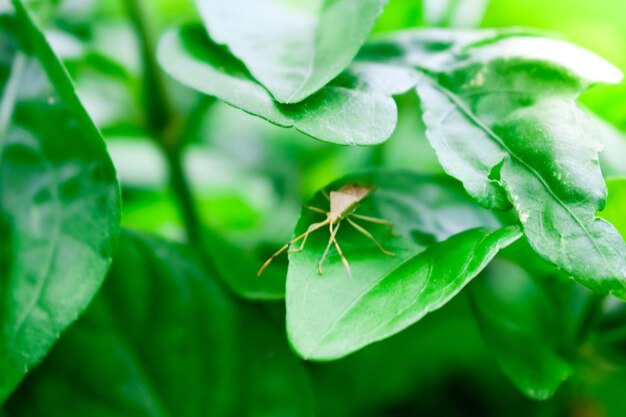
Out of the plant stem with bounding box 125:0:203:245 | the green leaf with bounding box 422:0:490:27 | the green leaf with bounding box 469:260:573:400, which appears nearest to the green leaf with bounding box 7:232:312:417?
the plant stem with bounding box 125:0:203:245

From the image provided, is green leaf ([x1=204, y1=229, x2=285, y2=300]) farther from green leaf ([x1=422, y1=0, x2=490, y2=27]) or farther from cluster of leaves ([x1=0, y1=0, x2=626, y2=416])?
green leaf ([x1=422, y1=0, x2=490, y2=27])

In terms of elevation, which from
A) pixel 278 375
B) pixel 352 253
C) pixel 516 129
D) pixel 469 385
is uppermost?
pixel 516 129

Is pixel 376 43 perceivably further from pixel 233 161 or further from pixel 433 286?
pixel 233 161

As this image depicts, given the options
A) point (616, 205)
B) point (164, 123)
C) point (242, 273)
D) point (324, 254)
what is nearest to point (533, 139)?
point (616, 205)

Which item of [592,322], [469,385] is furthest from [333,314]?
[469,385]

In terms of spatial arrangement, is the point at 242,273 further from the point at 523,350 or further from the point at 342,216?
the point at 523,350

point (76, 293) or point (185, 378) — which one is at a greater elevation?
point (76, 293)

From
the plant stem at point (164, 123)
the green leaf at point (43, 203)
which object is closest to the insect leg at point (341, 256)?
the green leaf at point (43, 203)
